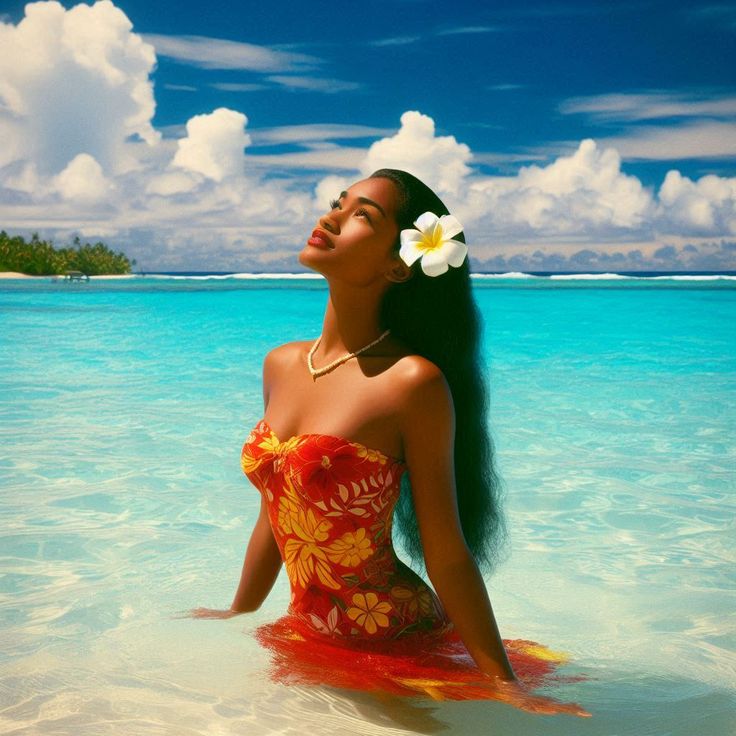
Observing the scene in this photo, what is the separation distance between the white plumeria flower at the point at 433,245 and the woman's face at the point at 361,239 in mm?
78

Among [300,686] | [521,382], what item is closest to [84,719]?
[300,686]

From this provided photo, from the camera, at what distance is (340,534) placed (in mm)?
2143

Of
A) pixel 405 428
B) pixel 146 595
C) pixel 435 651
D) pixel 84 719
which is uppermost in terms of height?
pixel 405 428

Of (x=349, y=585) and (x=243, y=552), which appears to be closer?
(x=349, y=585)

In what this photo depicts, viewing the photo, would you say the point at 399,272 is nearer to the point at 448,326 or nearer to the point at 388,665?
the point at 448,326

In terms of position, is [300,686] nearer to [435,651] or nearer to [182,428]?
[435,651]

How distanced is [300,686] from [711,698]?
1.22 meters

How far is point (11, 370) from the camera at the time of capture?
453 inches

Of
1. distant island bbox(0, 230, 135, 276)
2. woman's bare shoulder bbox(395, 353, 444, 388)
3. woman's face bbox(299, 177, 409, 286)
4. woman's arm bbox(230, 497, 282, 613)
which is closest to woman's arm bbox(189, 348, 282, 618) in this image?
woman's arm bbox(230, 497, 282, 613)

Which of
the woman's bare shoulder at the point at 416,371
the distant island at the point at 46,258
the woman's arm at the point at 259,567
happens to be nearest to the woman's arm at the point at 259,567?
the woman's arm at the point at 259,567

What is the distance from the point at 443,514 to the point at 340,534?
23 centimetres

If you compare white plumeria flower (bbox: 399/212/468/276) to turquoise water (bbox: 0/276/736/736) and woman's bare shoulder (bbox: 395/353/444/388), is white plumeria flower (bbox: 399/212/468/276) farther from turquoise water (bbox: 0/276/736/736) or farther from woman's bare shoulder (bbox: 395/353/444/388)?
turquoise water (bbox: 0/276/736/736)

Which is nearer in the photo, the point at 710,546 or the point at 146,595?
the point at 146,595

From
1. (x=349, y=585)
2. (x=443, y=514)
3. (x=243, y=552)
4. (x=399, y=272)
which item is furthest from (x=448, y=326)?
(x=243, y=552)
